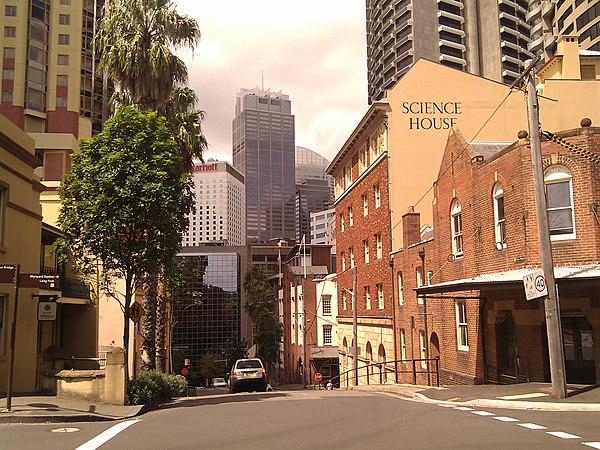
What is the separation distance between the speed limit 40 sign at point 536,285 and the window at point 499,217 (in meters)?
5.12

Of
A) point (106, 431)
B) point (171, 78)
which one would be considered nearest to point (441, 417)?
point (106, 431)

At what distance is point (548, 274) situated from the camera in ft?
48.1

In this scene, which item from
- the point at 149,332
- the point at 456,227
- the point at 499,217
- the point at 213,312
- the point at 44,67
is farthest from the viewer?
the point at 213,312

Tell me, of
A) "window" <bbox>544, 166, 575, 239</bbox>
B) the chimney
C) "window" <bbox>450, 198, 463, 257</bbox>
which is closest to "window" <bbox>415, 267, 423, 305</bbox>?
the chimney

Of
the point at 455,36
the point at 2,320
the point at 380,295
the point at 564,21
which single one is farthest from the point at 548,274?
the point at 455,36

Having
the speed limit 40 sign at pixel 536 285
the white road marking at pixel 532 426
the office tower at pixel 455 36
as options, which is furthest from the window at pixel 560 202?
the office tower at pixel 455 36

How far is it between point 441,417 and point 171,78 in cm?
1856

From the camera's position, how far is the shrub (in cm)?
1690

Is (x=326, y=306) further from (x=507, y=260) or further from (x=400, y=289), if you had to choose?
(x=507, y=260)

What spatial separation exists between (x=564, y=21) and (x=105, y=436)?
8435 centimetres

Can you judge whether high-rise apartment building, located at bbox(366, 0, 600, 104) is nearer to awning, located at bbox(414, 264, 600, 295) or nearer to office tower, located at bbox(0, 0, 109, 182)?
office tower, located at bbox(0, 0, 109, 182)

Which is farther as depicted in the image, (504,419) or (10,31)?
(10,31)

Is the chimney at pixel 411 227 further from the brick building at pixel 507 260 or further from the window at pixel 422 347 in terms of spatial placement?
the window at pixel 422 347

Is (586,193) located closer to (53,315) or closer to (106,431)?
(106,431)
